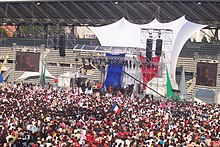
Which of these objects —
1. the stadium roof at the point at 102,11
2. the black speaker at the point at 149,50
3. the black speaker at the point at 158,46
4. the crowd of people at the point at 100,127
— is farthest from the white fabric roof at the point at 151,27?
the crowd of people at the point at 100,127

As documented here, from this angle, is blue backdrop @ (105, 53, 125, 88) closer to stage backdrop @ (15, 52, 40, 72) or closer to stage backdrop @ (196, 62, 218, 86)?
stage backdrop @ (196, 62, 218, 86)

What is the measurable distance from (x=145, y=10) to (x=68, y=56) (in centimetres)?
931

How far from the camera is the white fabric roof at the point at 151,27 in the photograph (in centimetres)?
3672

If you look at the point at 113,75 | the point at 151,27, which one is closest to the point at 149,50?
the point at 151,27

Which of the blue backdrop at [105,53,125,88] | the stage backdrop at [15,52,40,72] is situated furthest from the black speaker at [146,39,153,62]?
the stage backdrop at [15,52,40,72]

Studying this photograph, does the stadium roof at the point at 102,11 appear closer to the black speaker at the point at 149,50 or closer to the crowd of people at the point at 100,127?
the black speaker at the point at 149,50

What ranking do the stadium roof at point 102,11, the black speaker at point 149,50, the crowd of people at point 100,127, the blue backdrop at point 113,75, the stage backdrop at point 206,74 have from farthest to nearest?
the stadium roof at point 102,11
the stage backdrop at point 206,74
the blue backdrop at point 113,75
the black speaker at point 149,50
the crowd of people at point 100,127

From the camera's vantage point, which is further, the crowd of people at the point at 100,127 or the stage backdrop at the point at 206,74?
the stage backdrop at the point at 206,74

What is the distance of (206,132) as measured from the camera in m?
16.3

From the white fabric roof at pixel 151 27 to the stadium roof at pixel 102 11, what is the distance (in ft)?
15.1

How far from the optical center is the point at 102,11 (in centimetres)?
4709

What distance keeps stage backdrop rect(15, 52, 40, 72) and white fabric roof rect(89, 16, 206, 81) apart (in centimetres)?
1017

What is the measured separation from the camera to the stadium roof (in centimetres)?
4359

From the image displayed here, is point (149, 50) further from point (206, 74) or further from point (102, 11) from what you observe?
point (102, 11)
